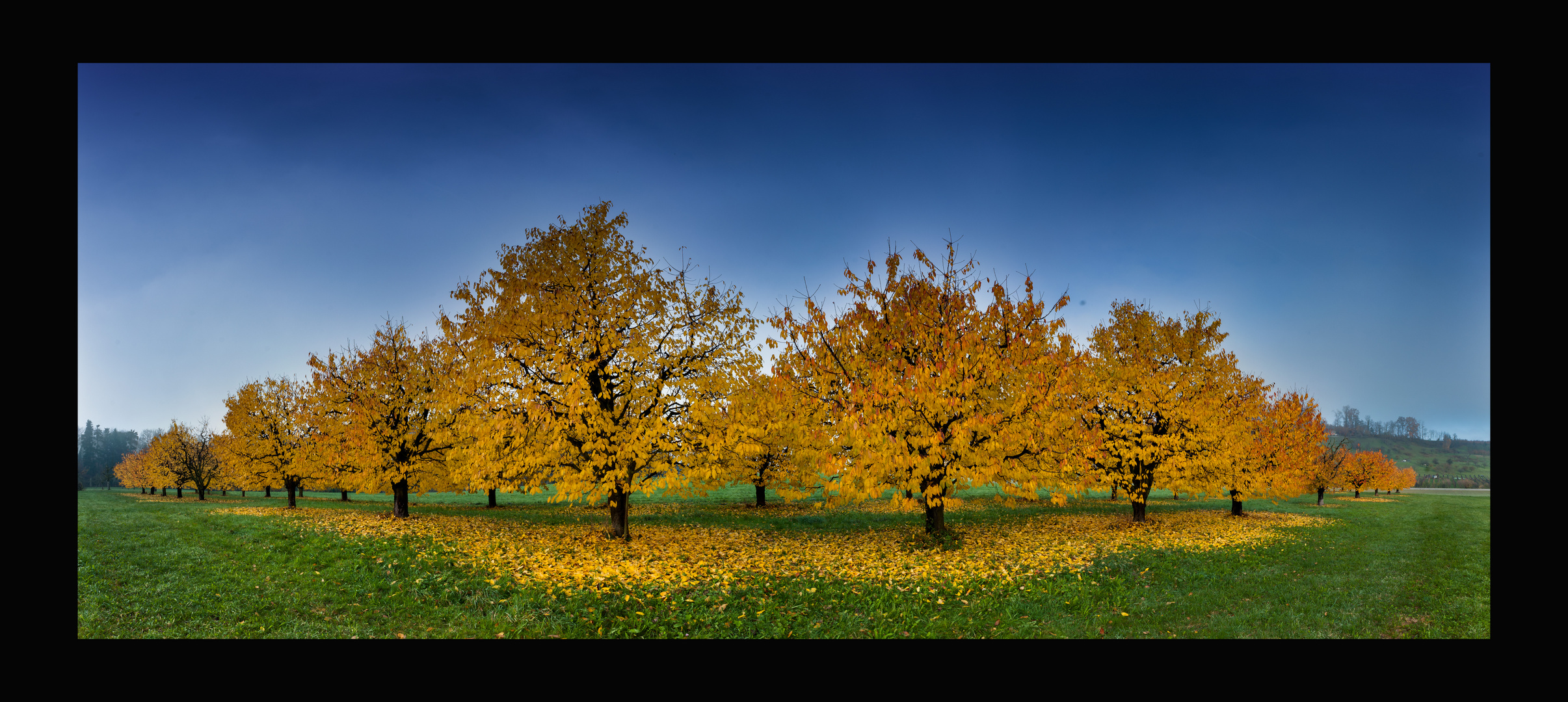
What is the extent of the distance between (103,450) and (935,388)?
6605 inches

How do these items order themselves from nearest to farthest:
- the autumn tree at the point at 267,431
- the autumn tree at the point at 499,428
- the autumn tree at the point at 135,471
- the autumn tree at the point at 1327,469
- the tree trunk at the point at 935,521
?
1. the autumn tree at the point at 499,428
2. the tree trunk at the point at 935,521
3. the autumn tree at the point at 267,431
4. the autumn tree at the point at 1327,469
5. the autumn tree at the point at 135,471

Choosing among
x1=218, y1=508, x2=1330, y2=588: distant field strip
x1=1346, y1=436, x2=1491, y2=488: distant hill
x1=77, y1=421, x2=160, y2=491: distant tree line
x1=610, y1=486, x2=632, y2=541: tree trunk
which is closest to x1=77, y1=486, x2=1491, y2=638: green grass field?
x1=218, y1=508, x2=1330, y2=588: distant field strip

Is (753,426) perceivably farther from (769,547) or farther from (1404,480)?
(1404,480)

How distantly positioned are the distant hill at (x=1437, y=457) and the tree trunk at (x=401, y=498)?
134 metres

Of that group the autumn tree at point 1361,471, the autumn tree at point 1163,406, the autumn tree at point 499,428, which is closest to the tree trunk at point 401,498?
the autumn tree at point 499,428

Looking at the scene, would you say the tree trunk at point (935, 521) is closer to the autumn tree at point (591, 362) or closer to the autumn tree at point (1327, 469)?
the autumn tree at point (591, 362)

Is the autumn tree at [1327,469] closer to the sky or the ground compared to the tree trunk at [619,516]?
closer to the ground

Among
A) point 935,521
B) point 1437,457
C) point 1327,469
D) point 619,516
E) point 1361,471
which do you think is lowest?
point 1437,457

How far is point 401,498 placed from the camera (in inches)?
842

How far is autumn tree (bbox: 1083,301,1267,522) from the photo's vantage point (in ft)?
63.3

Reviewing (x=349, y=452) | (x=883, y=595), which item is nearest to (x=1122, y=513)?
(x=883, y=595)

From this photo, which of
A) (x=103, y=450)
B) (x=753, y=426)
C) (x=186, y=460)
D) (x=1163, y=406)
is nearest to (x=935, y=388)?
(x=753, y=426)

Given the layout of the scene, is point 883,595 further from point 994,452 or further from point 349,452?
point 349,452

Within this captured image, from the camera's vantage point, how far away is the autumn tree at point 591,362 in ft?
43.7
